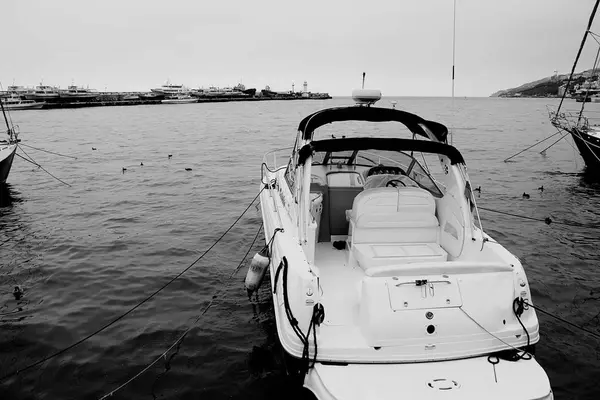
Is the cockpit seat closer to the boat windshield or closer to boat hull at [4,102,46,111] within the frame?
the boat windshield

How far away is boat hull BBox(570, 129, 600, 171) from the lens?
59.9 feet

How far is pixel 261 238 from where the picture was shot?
37.4ft

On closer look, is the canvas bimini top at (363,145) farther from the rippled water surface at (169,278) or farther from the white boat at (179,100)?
the white boat at (179,100)

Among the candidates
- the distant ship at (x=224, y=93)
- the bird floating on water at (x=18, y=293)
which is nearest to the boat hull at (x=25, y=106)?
the distant ship at (x=224, y=93)

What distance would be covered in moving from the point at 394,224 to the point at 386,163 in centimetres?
303

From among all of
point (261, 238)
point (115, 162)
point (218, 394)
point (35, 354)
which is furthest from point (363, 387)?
point (115, 162)

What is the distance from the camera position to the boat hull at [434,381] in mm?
3689

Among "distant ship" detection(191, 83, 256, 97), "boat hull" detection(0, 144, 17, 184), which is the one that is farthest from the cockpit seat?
"distant ship" detection(191, 83, 256, 97)

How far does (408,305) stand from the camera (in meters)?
4.24

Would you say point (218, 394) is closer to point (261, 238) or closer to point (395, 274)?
point (395, 274)

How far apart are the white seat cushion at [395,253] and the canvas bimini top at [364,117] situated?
1.77 meters

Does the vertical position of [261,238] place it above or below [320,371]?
below

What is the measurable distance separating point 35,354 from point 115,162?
18.9 meters

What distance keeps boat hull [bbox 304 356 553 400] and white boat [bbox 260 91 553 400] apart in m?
0.01
